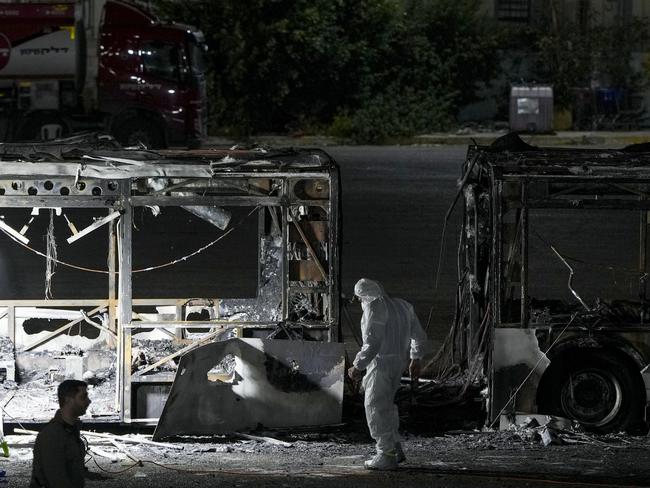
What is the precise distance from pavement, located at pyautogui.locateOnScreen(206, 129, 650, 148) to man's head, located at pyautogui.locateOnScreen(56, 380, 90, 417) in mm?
A: 27414

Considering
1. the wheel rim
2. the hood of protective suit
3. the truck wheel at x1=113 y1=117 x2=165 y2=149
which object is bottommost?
the wheel rim

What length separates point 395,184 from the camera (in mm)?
25953

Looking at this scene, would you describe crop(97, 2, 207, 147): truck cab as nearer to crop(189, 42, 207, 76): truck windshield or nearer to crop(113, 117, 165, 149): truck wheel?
crop(113, 117, 165, 149): truck wheel

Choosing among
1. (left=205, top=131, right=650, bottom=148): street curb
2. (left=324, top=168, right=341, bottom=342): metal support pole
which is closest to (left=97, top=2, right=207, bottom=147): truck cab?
(left=205, top=131, right=650, bottom=148): street curb

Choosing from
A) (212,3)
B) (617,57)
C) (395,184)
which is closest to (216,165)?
(395,184)

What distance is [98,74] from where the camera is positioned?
30.4 meters

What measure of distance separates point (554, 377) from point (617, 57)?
31195mm

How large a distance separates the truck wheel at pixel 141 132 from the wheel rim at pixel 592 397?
20.4 m

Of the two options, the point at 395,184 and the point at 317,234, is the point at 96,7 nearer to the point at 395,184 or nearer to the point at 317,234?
the point at 395,184

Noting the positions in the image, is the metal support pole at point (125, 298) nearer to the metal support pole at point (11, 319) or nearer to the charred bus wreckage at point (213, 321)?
the charred bus wreckage at point (213, 321)

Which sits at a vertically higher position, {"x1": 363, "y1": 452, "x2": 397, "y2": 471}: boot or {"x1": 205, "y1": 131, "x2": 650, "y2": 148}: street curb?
{"x1": 205, "y1": 131, "x2": 650, "y2": 148}: street curb

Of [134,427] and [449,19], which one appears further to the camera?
[449,19]

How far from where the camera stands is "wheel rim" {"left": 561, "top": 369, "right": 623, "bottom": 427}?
11117mm

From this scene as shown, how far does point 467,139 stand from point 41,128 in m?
11.3
